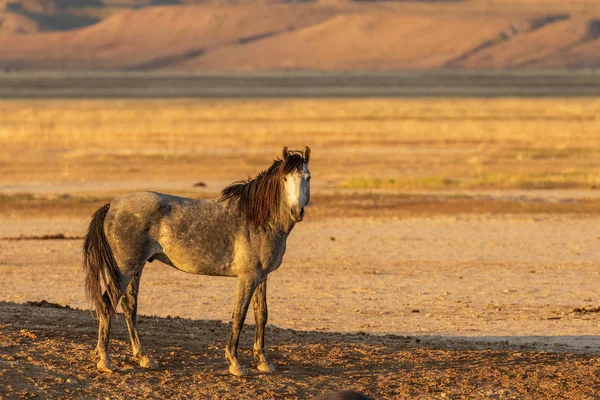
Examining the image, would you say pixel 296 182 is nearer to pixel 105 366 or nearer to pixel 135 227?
pixel 135 227

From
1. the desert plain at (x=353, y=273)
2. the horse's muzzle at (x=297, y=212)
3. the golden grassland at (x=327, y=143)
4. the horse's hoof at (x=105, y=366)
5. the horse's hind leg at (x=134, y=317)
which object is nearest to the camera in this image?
the horse's muzzle at (x=297, y=212)

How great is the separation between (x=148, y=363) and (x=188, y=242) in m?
→ 1.11

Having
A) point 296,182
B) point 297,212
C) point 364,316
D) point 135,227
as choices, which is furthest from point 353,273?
point 297,212

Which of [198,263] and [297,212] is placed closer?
[297,212]

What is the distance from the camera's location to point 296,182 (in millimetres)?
10258

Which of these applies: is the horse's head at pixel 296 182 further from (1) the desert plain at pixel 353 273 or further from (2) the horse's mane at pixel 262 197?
(1) the desert plain at pixel 353 273

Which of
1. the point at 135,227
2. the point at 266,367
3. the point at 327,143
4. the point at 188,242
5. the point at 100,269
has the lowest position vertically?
the point at 266,367

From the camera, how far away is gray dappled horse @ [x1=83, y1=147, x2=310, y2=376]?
10.6m

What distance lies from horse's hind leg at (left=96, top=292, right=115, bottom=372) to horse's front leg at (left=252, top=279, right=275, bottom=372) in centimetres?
124

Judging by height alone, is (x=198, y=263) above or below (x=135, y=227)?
below

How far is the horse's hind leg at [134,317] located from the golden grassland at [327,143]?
22.2 m

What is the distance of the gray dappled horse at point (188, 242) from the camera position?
10609mm

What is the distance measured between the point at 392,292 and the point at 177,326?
17.7 ft

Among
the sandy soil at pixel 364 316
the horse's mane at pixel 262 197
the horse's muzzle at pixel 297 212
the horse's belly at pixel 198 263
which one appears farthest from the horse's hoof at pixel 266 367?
the horse's muzzle at pixel 297 212
